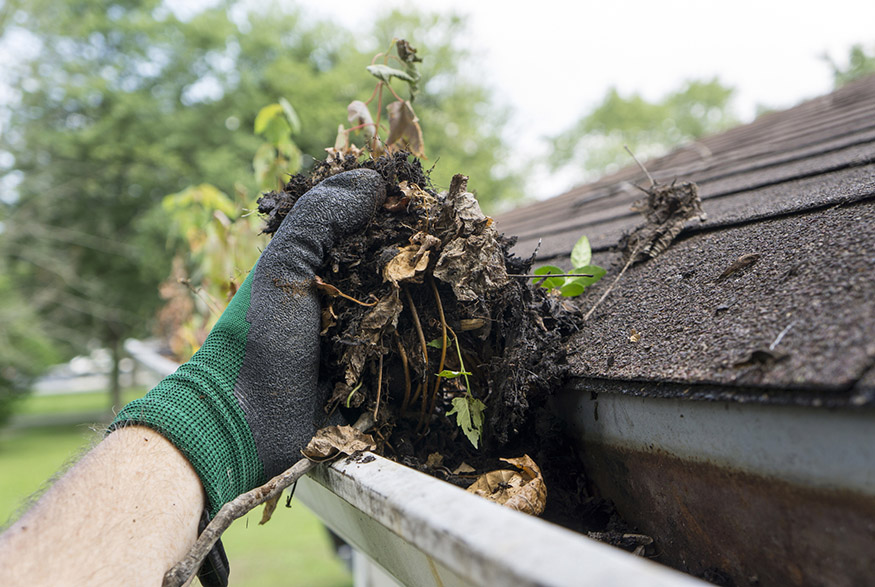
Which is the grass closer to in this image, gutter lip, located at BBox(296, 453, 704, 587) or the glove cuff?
the glove cuff

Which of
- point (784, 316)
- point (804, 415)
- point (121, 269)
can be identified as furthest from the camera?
point (121, 269)

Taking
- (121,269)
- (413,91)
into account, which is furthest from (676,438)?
(121,269)

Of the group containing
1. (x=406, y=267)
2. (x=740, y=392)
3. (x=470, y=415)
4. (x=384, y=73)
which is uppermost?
(x=384, y=73)

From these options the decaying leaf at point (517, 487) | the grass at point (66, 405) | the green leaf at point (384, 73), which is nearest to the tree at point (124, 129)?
the grass at point (66, 405)

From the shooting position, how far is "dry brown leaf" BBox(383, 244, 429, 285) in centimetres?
103

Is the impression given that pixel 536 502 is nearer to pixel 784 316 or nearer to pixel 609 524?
pixel 609 524

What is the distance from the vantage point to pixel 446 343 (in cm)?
105

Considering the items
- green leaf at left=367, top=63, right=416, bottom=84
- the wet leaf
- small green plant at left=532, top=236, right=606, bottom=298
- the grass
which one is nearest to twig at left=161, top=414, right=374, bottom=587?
the wet leaf

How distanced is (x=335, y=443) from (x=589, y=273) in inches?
27.3

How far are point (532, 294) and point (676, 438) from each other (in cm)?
42

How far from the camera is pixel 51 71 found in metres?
13.9

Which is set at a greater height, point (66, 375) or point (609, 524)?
point (609, 524)

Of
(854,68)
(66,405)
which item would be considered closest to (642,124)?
(854,68)

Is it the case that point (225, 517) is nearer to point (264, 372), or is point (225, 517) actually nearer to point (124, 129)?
point (264, 372)
